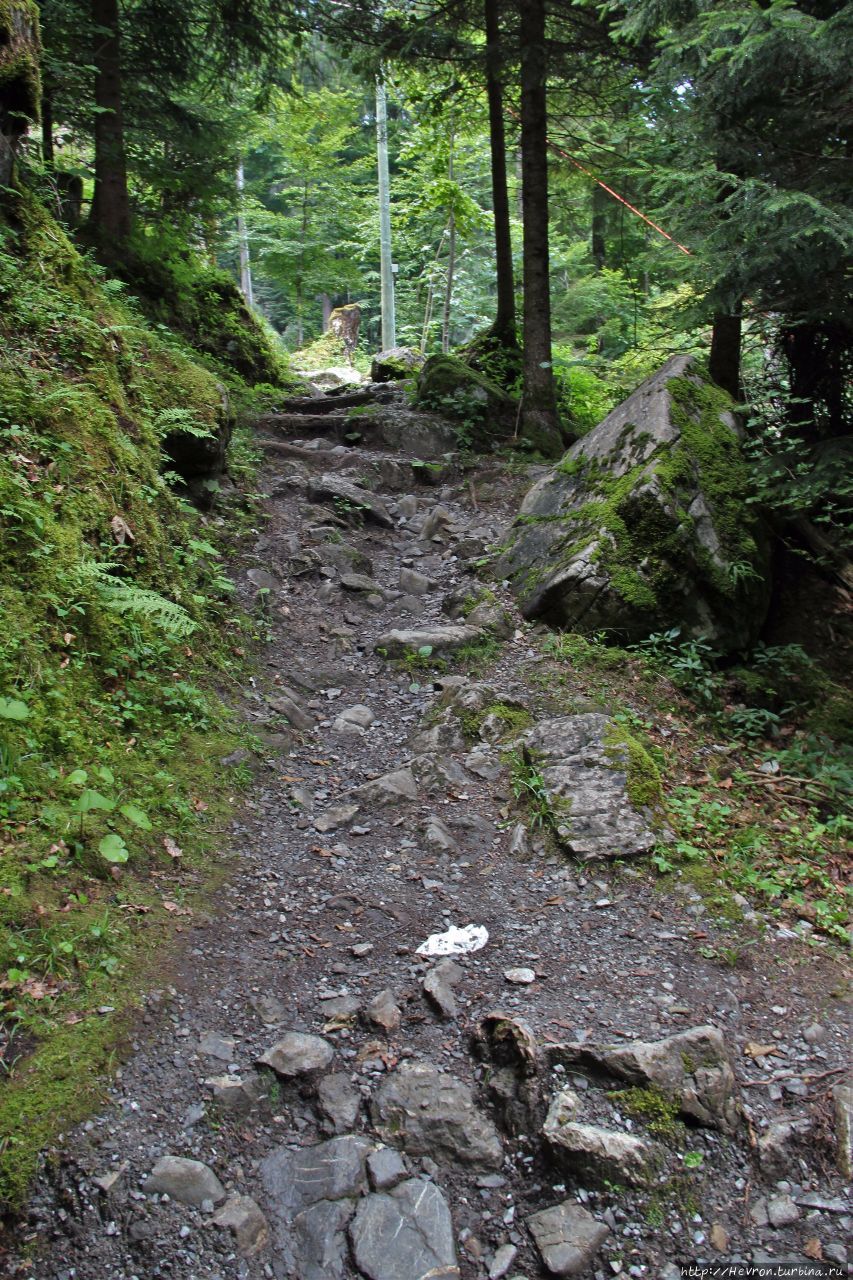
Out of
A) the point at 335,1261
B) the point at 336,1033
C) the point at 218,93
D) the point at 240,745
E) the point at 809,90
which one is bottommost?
the point at 335,1261

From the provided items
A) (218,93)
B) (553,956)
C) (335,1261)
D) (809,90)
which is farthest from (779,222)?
(218,93)

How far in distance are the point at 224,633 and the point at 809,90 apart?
584cm

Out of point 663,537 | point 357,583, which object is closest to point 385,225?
point 357,583

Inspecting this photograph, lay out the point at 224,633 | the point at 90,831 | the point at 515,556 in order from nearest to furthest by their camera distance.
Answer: the point at 90,831, the point at 224,633, the point at 515,556

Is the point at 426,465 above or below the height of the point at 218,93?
below

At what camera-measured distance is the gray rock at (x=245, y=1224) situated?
100 inches

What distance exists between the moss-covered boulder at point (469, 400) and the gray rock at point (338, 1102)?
9.21m

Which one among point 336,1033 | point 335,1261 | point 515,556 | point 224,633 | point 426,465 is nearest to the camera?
point 335,1261

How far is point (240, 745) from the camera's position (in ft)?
16.8

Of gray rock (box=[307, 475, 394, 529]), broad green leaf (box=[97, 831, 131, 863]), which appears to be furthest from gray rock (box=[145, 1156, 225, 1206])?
gray rock (box=[307, 475, 394, 529])

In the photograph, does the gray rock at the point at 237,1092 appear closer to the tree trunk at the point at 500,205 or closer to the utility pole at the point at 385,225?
the tree trunk at the point at 500,205

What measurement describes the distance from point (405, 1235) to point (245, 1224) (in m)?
0.54

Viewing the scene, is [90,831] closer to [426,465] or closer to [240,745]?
[240,745]

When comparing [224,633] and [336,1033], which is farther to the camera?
[224,633]
